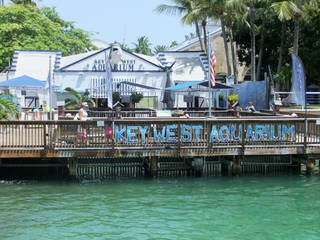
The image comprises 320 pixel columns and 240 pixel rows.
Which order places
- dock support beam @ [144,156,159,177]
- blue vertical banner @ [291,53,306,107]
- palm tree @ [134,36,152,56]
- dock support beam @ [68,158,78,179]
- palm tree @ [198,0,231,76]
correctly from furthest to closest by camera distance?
palm tree @ [134,36,152,56] → palm tree @ [198,0,231,76] → dock support beam @ [144,156,159,177] → dock support beam @ [68,158,78,179] → blue vertical banner @ [291,53,306,107]

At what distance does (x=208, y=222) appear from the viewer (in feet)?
41.4

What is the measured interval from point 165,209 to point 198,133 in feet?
13.0

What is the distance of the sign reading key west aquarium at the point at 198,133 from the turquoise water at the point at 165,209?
1535 mm

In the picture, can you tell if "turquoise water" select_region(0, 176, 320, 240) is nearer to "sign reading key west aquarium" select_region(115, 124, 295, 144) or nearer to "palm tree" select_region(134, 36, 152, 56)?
"sign reading key west aquarium" select_region(115, 124, 295, 144)

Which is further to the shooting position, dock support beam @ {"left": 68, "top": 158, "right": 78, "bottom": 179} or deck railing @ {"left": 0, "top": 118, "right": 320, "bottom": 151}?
dock support beam @ {"left": 68, "top": 158, "right": 78, "bottom": 179}

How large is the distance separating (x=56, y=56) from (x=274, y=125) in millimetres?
23066

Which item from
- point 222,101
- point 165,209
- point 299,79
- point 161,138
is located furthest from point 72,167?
point 222,101

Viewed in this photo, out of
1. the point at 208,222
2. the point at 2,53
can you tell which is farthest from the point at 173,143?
the point at 2,53

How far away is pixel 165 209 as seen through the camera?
13.9 m

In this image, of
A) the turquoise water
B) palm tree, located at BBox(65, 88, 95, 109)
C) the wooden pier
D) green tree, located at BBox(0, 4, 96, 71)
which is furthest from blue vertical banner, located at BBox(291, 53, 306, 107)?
green tree, located at BBox(0, 4, 96, 71)

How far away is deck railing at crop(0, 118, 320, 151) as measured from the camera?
1648cm

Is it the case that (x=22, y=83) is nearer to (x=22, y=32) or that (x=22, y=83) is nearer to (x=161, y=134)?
(x=161, y=134)

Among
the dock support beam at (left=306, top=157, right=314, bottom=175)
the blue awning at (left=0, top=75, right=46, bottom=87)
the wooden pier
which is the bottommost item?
the dock support beam at (left=306, top=157, right=314, bottom=175)

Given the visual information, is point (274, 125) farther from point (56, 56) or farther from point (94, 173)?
point (56, 56)
